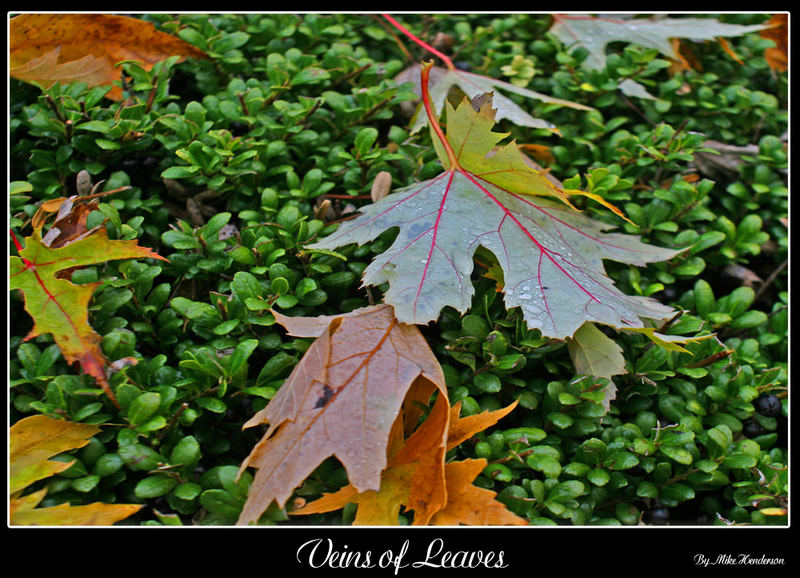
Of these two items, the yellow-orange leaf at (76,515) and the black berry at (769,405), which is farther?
the black berry at (769,405)

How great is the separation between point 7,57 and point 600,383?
1930 mm

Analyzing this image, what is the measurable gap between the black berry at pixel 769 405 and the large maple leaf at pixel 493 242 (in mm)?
420

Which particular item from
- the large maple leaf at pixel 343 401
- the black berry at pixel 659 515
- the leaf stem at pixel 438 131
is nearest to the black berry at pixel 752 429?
the black berry at pixel 659 515

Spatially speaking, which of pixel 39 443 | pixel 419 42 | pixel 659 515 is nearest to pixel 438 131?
pixel 419 42

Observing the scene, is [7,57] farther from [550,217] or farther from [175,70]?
[550,217]

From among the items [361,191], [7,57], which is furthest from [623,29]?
[7,57]

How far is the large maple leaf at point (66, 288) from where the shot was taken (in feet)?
4.67

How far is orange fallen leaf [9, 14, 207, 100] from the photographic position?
1.97 metres

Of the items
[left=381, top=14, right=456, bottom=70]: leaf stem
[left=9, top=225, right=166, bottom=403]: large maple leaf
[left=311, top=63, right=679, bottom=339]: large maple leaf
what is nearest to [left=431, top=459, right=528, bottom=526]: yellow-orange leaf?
[left=311, top=63, right=679, bottom=339]: large maple leaf

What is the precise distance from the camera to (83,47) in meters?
2.12

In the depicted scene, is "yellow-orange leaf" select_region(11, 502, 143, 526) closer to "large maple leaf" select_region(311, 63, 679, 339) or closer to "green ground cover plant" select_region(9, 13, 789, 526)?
"green ground cover plant" select_region(9, 13, 789, 526)

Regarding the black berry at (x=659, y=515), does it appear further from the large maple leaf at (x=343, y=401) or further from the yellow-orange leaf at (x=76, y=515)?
the yellow-orange leaf at (x=76, y=515)

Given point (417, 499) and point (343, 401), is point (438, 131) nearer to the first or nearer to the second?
point (343, 401)
